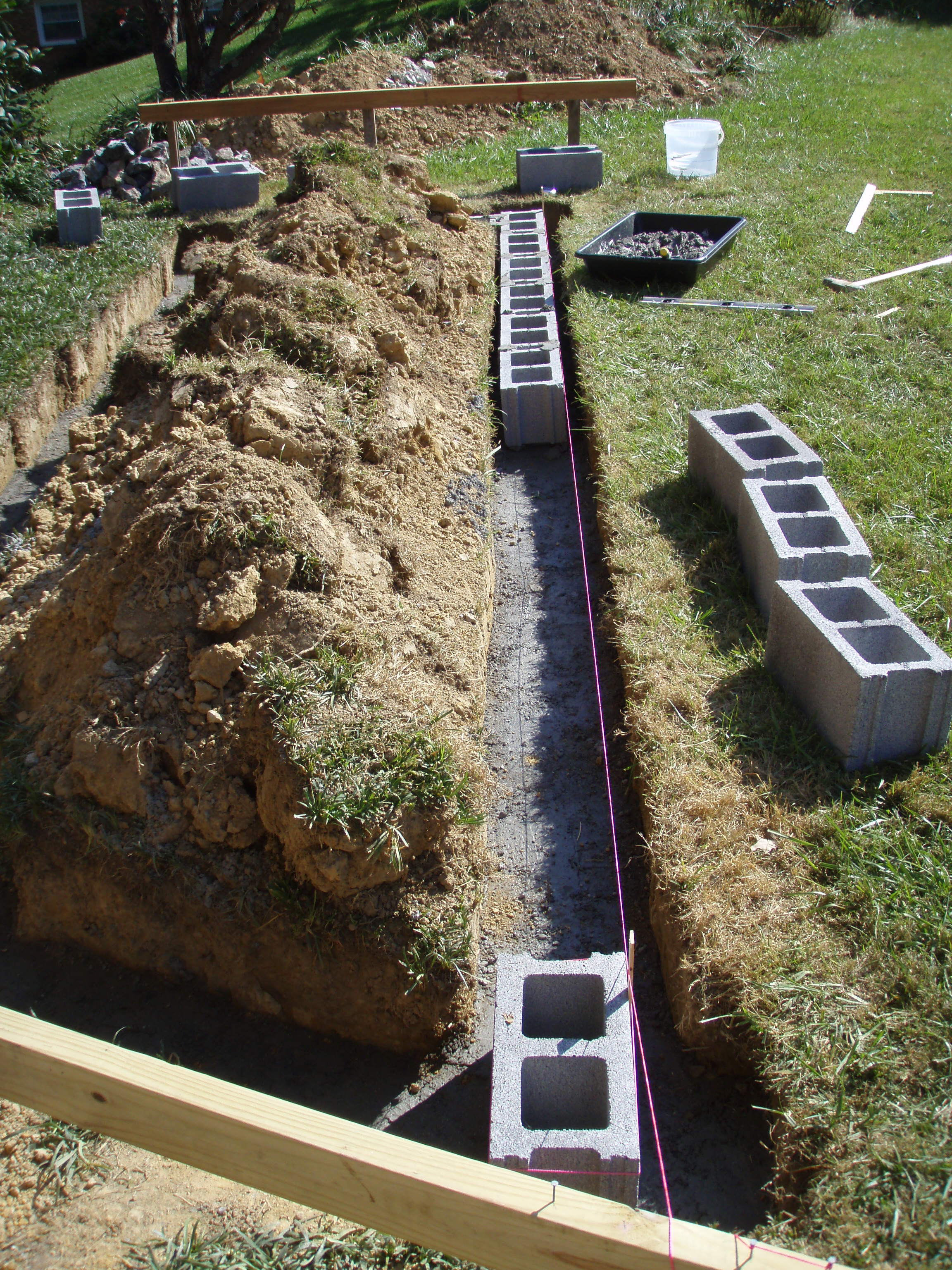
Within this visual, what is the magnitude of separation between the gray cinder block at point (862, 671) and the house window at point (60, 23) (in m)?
27.2

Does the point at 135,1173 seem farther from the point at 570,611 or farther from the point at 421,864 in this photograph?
the point at 570,611

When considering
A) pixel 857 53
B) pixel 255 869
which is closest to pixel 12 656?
pixel 255 869

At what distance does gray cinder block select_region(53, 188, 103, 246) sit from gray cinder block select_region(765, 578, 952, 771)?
25.8ft

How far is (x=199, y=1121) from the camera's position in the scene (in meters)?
1.45

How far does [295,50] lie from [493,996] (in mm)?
20062

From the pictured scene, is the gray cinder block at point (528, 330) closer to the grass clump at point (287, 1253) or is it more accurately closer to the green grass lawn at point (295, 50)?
the grass clump at point (287, 1253)

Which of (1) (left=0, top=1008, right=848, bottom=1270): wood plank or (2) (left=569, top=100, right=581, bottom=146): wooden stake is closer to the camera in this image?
(1) (left=0, top=1008, right=848, bottom=1270): wood plank

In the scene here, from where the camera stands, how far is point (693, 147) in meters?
9.91

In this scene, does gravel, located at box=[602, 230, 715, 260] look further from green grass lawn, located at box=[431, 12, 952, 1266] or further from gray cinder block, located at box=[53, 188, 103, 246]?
gray cinder block, located at box=[53, 188, 103, 246]

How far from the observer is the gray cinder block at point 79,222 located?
8.72 meters

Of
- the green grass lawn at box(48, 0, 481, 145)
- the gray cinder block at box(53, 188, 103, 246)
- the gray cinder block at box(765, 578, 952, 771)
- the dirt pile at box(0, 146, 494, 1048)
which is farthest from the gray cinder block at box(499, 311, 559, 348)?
the green grass lawn at box(48, 0, 481, 145)

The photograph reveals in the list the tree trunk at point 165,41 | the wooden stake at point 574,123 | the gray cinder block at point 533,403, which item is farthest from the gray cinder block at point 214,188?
the gray cinder block at point 533,403

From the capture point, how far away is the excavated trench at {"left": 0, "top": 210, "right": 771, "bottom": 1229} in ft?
8.64

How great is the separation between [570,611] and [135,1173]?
303 cm
